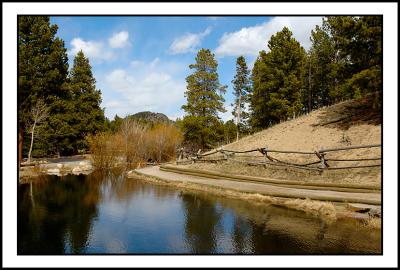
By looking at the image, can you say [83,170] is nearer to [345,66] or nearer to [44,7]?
[345,66]

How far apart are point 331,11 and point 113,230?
8.91 m

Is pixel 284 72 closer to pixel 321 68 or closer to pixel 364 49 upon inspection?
pixel 321 68

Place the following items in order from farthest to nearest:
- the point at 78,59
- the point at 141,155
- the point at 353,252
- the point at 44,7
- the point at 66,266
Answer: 1. the point at 78,59
2. the point at 141,155
3. the point at 353,252
4. the point at 44,7
5. the point at 66,266

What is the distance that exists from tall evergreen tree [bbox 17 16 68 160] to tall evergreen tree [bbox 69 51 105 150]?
7004mm

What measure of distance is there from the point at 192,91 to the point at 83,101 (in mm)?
13735

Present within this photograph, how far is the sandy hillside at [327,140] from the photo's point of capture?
17.4 meters

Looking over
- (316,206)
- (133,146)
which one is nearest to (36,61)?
(133,146)

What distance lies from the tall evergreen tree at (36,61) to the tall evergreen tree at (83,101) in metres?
7.00

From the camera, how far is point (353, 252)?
9.12m

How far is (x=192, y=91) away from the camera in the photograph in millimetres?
40719

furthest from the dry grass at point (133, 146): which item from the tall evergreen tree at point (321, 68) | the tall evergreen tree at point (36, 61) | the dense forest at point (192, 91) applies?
the tall evergreen tree at point (321, 68)

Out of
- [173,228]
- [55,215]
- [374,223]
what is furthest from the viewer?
[55,215]

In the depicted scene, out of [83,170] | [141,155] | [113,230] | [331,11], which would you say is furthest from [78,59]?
[331,11]

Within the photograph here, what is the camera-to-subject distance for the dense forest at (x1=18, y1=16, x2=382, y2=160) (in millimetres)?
29656
